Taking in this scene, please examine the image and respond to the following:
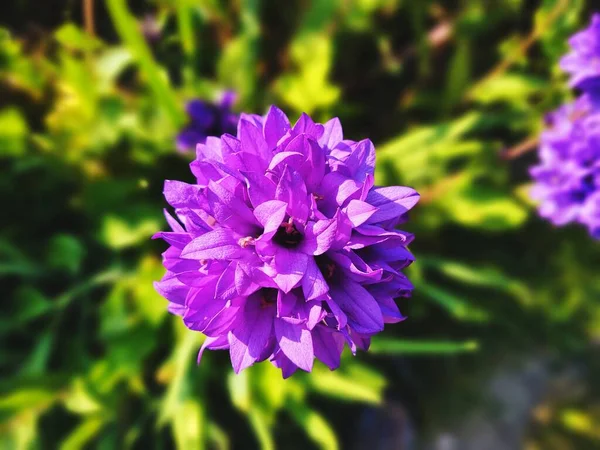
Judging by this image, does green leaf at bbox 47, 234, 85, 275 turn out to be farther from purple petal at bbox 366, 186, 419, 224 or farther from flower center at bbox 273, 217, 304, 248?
purple petal at bbox 366, 186, 419, 224

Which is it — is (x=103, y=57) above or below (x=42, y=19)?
below

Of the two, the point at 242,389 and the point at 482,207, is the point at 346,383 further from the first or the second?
the point at 482,207

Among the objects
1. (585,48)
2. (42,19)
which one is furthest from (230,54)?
(585,48)

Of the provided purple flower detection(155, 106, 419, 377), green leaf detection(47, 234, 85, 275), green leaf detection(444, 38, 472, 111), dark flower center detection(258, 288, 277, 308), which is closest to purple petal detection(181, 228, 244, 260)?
purple flower detection(155, 106, 419, 377)

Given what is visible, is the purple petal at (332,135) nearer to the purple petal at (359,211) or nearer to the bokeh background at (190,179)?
the purple petal at (359,211)

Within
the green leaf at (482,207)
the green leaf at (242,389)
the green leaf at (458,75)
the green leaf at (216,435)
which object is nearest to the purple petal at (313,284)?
the green leaf at (242,389)

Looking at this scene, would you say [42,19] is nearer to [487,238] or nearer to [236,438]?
[236,438]
